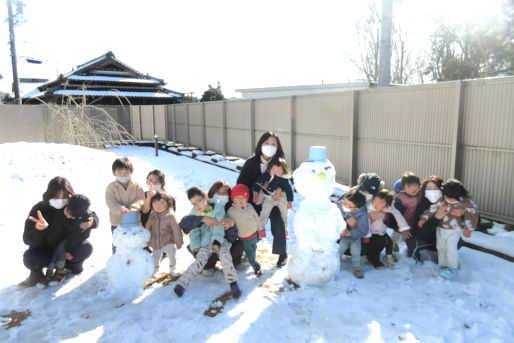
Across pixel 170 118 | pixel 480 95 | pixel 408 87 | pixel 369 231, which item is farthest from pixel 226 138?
pixel 369 231

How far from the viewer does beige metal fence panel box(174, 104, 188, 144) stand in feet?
57.8

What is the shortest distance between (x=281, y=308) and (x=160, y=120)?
18257 mm

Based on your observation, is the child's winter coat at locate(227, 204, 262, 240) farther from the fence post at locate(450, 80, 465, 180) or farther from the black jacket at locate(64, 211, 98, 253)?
the fence post at locate(450, 80, 465, 180)

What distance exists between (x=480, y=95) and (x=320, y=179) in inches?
137

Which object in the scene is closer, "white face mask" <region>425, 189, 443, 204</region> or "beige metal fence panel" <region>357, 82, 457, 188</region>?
"white face mask" <region>425, 189, 443, 204</region>

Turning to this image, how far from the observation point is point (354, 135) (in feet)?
25.8

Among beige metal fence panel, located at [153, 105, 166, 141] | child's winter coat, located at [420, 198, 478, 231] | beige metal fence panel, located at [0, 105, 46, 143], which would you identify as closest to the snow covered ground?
child's winter coat, located at [420, 198, 478, 231]

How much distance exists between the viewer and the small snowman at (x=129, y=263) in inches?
140

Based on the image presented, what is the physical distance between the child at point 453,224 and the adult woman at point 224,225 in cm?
209

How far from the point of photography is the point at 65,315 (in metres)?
3.30

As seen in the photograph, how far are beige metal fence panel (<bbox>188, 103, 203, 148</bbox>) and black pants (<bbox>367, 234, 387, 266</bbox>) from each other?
1259cm

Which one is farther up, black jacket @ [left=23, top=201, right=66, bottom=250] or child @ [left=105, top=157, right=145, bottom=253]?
child @ [left=105, top=157, right=145, bottom=253]

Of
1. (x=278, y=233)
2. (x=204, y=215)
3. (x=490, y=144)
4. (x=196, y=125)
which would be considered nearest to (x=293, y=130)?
(x=490, y=144)

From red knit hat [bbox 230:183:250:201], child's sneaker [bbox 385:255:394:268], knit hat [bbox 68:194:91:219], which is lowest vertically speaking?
child's sneaker [bbox 385:255:394:268]
